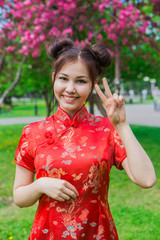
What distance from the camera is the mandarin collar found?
154 centimetres

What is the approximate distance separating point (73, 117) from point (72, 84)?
0.17m

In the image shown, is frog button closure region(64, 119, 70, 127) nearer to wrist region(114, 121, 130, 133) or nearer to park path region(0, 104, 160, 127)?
wrist region(114, 121, 130, 133)

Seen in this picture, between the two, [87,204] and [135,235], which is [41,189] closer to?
[87,204]

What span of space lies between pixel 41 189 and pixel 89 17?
20.9ft

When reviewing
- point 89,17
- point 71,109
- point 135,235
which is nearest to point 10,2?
point 89,17

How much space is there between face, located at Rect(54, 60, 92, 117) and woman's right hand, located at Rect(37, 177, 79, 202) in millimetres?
383

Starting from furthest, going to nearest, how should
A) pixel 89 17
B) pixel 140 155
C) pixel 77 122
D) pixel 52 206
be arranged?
pixel 89 17, pixel 77 122, pixel 52 206, pixel 140 155

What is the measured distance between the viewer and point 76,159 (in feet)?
4.63

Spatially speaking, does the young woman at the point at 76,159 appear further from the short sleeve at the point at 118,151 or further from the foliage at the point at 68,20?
the foliage at the point at 68,20

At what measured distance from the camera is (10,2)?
7555mm

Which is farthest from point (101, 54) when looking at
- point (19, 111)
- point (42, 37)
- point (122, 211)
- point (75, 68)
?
point (19, 111)

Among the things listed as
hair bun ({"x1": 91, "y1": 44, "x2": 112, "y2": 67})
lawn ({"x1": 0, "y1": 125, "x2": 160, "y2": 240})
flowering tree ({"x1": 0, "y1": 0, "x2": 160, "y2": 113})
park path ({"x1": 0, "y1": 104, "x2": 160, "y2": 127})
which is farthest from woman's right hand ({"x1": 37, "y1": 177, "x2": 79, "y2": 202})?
park path ({"x1": 0, "y1": 104, "x2": 160, "y2": 127})

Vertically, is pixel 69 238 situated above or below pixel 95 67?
below

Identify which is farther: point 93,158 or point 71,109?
point 71,109
